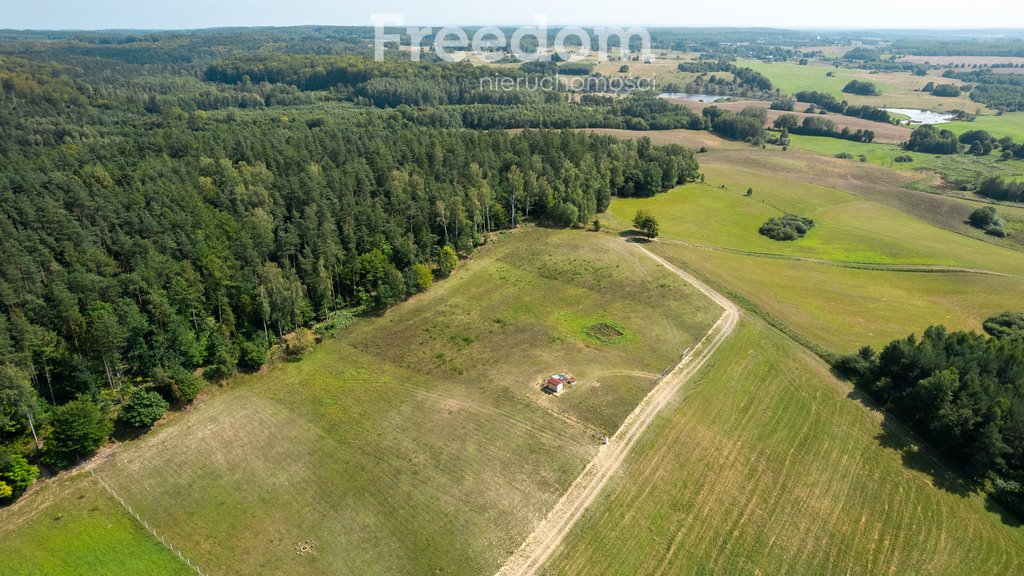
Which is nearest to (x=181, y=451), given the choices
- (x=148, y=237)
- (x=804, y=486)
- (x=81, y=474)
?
(x=81, y=474)

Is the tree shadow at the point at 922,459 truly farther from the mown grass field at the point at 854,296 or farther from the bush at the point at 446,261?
the bush at the point at 446,261

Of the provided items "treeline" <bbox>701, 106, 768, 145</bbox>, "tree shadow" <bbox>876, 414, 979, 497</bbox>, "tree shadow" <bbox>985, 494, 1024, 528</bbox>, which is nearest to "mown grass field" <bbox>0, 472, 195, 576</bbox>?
"tree shadow" <bbox>876, 414, 979, 497</bbox>

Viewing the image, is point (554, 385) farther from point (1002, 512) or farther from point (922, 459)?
point (1002, 512)

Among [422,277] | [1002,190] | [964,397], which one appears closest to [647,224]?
[422,277]

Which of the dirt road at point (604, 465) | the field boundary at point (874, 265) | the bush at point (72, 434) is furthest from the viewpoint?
the field boundary at point (874, 265)

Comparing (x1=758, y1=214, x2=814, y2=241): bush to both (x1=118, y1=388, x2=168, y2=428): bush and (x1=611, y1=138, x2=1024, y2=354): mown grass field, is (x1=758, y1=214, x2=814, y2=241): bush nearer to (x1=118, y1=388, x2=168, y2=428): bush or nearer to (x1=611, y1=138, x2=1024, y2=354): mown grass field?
(x1=611, y1=138, x2=1024, y2=354): mown grass field

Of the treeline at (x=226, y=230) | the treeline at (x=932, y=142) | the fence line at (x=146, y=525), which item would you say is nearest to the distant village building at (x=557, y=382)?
the treeline at (x=226, y=230)

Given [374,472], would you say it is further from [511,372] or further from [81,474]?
[81,474]
